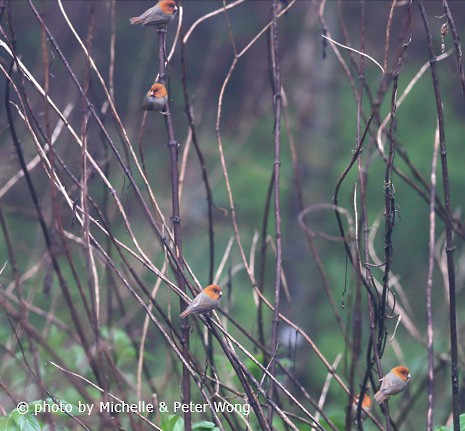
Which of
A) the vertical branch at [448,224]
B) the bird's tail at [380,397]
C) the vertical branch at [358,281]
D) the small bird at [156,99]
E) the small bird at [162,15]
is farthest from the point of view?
the small bird at [162,15]

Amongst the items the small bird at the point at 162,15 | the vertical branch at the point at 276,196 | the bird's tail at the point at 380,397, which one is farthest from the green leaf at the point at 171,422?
the small bird at the point at 162,15

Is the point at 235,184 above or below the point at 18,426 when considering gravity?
below

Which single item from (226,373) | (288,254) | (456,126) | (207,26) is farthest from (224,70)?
(226,373)

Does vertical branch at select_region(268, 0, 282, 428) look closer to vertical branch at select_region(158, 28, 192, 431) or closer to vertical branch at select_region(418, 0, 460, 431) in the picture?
vertical branch at select_region(158, 28, 192, 431)

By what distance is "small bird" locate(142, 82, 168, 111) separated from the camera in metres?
1.77

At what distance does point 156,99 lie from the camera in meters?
1.79

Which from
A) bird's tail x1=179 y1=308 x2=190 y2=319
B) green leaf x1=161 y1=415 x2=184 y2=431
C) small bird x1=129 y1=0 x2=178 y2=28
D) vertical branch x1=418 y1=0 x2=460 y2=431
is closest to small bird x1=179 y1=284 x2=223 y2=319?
bird's tail x1=179 y1=308 x2=190 y2=319

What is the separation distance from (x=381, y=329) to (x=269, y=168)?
22.0ft

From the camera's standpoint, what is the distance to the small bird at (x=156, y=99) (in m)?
1.77

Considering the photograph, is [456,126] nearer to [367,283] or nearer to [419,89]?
[419,89]

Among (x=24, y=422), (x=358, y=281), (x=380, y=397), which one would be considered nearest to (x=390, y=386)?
(x=380, y=397)

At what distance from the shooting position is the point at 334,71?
8695 mm

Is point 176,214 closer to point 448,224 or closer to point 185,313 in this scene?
point 185,313

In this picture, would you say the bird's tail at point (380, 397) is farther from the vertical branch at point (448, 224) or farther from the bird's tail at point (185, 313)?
the bird's tail at point (185, 313)
